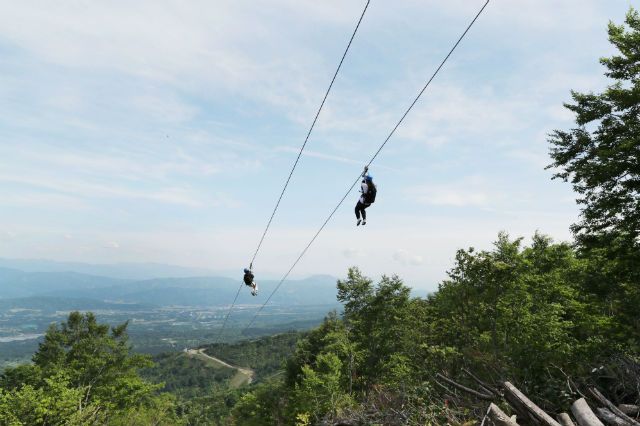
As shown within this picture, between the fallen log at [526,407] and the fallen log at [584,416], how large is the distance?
46 centimetres

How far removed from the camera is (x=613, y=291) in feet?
64.8

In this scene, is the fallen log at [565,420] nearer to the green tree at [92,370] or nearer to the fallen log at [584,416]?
the fallen log at [584,416]

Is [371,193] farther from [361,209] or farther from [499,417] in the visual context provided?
[499,417]

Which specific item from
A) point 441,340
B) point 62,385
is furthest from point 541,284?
point 62,385

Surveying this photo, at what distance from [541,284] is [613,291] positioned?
5.11m

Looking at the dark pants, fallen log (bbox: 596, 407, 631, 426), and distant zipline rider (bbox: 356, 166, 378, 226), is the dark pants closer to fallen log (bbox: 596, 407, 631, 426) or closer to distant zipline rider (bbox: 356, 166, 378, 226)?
distant zipline rider (bbox: 356, 166, 378, 226)

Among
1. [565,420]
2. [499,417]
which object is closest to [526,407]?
[565,420]

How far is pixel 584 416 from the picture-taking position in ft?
22.5

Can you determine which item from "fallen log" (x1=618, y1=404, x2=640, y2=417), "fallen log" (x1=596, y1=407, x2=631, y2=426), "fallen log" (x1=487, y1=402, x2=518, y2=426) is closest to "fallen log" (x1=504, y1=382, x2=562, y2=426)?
"fallen log" (x1=487, y1=402, x2=518, y2=426)

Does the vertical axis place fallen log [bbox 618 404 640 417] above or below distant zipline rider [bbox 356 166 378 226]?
below

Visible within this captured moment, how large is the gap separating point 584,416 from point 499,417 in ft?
5.51

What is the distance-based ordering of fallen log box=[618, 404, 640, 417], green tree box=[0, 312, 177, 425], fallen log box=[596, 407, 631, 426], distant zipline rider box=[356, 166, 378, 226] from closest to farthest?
fallen log box=[596, 407, 631, 426] → fallen log box=[618, 404, 640, 417] → distant zipline rider box=[356, 166, 378, 226] → green tree box=[0, 312, 177, 425]

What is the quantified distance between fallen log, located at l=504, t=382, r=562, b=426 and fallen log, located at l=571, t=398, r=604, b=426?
0.46 metres

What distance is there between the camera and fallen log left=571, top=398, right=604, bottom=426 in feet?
21.8
